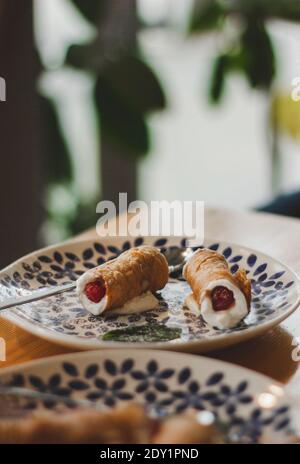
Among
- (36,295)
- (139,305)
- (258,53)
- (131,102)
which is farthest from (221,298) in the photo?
(258,53)

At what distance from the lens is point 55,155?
2051 millimetres

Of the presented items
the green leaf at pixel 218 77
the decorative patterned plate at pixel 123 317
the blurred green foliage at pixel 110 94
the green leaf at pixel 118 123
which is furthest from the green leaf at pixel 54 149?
the decorative patterned plate at pixel 123 317

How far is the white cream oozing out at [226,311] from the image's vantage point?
84 centimetres

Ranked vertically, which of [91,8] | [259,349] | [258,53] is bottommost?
[259,349]

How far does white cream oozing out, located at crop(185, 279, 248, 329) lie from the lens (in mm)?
840

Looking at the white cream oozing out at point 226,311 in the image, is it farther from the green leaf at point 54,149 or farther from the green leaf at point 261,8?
the green leaf at point 261,8

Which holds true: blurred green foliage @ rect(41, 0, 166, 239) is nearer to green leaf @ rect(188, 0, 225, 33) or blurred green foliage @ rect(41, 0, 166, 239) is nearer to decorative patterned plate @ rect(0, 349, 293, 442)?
green leaf @ rect(188, 0, 225, 33)

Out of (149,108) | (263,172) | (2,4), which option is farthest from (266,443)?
(263,172)

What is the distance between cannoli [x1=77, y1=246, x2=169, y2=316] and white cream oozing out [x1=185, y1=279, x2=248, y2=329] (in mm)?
92

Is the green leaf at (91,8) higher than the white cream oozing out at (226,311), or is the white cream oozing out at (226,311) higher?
the green leaf at (91,8)

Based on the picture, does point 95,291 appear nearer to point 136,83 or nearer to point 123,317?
point 123,317

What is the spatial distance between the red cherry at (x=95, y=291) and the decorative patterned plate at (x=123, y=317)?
2 centimetres

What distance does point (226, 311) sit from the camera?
0.84m

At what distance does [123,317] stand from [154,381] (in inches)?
8.3
